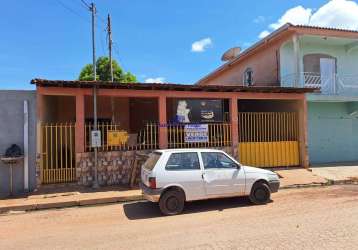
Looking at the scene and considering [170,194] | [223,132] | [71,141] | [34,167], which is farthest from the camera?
[223,132]

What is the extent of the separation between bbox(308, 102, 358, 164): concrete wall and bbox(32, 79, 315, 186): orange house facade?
7.45ft

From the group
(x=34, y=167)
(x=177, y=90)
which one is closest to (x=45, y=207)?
(x=34, y=167)

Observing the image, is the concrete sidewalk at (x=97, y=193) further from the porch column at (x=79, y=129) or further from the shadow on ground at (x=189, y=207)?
the porch column at (x=79, y=129)

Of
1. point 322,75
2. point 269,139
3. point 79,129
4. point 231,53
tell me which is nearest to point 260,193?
point 269,139

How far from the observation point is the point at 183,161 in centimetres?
769

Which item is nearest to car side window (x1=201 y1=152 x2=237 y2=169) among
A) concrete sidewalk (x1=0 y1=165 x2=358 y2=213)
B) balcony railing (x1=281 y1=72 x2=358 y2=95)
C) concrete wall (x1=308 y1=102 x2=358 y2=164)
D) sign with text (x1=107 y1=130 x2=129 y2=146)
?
concrete sidewalk (x1=0 y1=165 x2=358 y2=213)

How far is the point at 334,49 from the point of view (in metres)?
16.8

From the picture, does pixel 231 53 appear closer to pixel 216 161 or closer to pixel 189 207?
pixel 216 161

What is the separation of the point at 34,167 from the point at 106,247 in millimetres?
6114

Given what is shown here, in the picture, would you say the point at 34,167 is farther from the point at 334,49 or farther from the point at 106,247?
the point at 334,49

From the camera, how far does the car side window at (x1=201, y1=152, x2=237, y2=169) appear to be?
791 cm

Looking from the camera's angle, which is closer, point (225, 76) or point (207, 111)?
point (207, 111)

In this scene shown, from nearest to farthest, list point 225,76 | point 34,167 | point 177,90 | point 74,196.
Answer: point 74,196 < point 34,167 < point 177,90 < point 225,76

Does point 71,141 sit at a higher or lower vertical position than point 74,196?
higher
